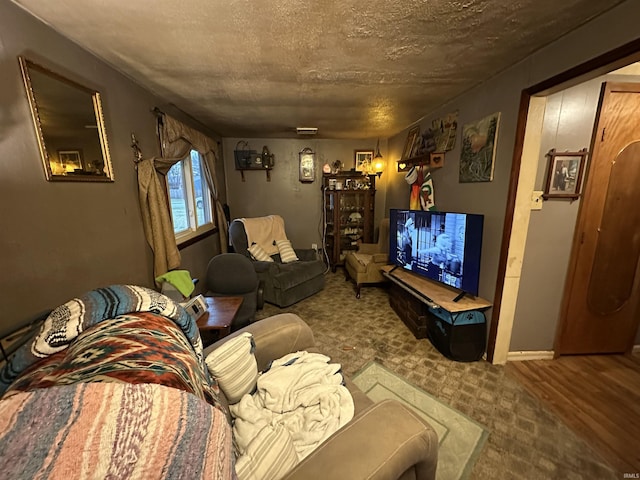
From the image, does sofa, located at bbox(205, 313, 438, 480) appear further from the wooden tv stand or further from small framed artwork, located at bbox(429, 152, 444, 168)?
small framed artwork, located at bbox(429, 152, 444, 168)

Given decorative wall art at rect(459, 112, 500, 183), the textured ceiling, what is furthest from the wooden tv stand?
the textured ceiling

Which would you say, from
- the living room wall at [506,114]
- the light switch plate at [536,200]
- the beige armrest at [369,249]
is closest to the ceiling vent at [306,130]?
the living room wall at [506,114]

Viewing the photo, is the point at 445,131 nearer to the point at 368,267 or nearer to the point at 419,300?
the point at 419,300

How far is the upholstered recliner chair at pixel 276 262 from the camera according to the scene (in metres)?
2.88

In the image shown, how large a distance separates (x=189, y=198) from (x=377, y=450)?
3.16 m

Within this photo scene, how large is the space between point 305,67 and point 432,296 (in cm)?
195

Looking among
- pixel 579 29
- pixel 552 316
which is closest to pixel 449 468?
pixel 552 316

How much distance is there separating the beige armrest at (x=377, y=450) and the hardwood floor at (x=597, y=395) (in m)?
1.22

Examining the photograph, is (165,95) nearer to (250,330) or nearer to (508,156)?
(250,330)

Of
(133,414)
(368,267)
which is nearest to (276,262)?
(368,267)

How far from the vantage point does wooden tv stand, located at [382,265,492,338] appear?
1922 millimetres

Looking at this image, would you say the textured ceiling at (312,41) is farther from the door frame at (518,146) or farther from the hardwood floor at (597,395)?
the hardwood floor at (597,395)

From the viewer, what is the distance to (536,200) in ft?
5.64

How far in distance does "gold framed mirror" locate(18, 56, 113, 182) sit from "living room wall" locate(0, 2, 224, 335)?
0.12 ft
